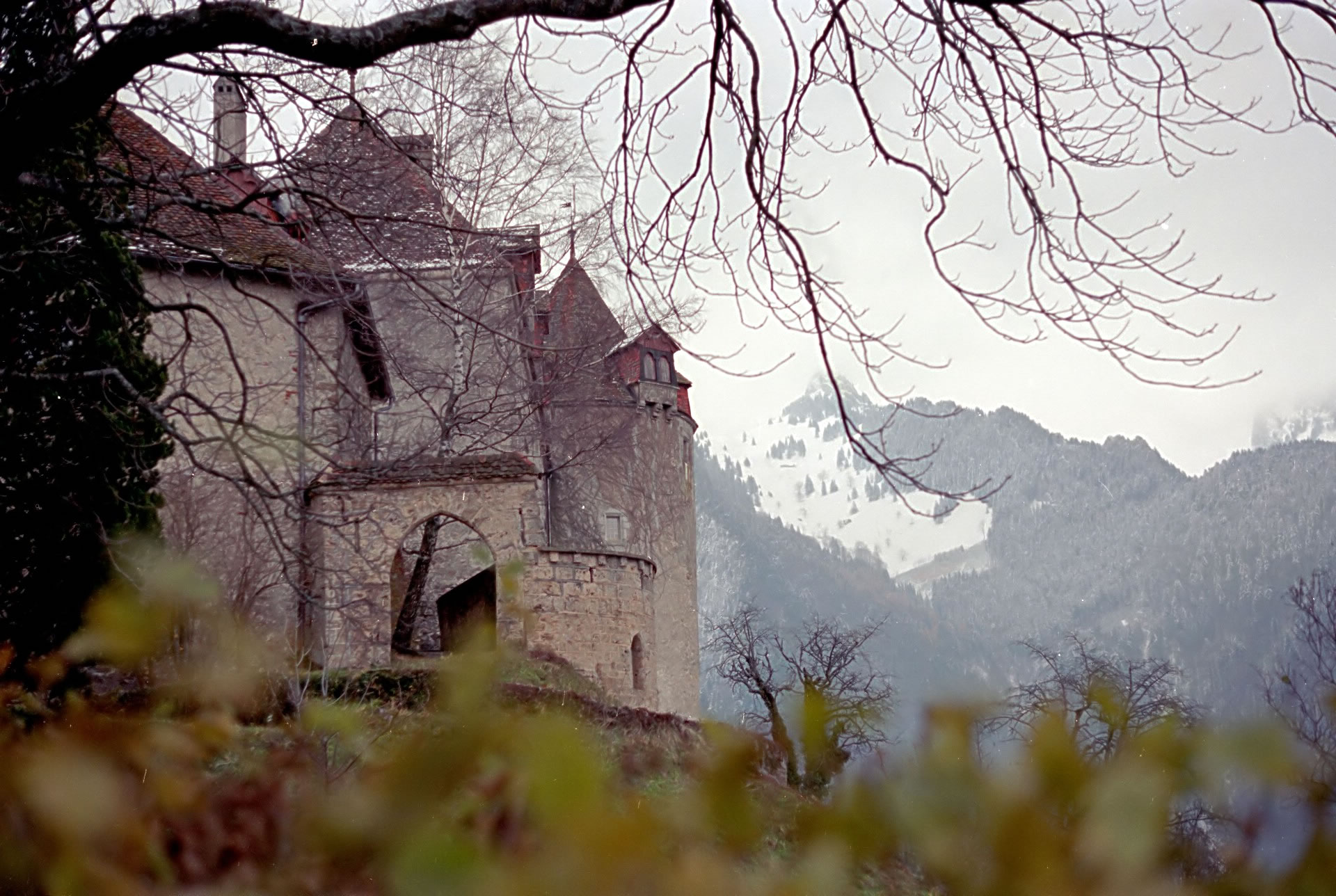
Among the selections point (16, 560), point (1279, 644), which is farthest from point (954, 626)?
point (16, 560)

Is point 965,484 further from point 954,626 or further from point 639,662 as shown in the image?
point 954,626

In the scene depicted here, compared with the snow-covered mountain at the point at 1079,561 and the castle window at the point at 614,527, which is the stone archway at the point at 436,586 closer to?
the castle window at the point at 614,527

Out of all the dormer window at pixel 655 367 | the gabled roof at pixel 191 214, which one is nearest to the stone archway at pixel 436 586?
the gabled roof at pixel 191 214

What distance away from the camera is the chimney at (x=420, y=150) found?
525cm

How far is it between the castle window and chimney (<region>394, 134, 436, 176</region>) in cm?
2322

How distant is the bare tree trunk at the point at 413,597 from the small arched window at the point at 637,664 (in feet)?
9.78

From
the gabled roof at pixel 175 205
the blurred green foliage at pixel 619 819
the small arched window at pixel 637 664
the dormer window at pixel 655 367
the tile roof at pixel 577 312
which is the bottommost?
the blurred green foliage at pixel 619 819

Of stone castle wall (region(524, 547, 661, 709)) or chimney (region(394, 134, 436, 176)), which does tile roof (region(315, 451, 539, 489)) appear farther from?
chimney (region(394, 134, 436, 176))

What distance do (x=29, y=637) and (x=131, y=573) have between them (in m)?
2.00

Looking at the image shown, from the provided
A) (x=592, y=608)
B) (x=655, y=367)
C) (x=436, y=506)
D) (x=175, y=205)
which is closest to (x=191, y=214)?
(x=175, y=205)

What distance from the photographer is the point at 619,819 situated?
74 cm

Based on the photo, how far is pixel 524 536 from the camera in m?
14.8

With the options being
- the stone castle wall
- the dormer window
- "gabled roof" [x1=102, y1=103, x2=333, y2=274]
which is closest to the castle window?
the dormer window

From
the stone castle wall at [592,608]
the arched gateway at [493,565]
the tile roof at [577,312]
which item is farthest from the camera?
the tile roof at [577,312]
